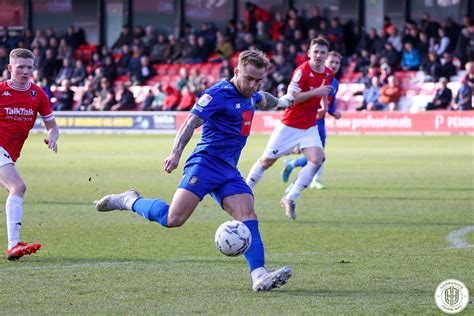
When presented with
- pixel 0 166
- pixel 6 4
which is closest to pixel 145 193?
pixel 0 166

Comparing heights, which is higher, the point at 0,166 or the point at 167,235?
the point at 0,166

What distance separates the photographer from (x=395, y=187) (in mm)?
16922

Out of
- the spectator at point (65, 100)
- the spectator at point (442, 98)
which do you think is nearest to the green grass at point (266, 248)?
the spectator at point (442, 98)

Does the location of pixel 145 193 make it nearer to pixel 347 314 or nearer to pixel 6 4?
pixel 347 314

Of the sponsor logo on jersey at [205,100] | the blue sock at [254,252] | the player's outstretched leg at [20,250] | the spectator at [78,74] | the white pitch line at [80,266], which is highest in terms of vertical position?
the sponsor logo on jersey at [205,100]

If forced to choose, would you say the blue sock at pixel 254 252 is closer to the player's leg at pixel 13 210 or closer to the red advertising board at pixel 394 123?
the player's leg at pixel 13 210

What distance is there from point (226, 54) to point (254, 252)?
3095 centimetres

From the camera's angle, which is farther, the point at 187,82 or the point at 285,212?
the point at 187,82

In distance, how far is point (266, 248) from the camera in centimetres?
999

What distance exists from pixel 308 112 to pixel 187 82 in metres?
23.6

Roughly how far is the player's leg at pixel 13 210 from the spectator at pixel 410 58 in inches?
1044

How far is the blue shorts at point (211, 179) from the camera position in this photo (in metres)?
8.09

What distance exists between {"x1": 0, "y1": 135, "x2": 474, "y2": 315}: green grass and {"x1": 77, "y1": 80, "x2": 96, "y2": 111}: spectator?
1848 cm

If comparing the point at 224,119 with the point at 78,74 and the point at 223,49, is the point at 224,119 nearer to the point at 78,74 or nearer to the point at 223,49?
the point at 223,49
